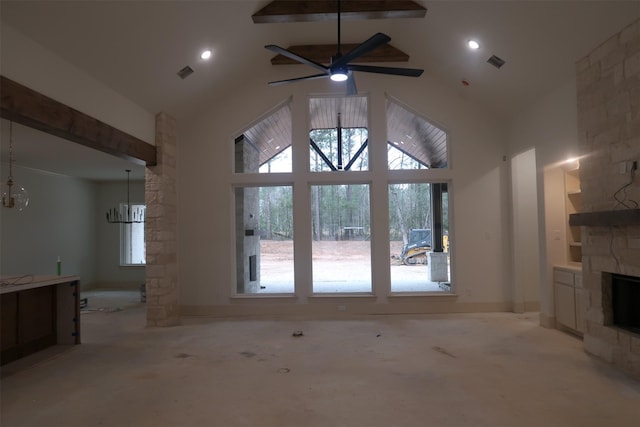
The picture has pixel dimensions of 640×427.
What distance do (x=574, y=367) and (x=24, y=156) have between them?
349 inches

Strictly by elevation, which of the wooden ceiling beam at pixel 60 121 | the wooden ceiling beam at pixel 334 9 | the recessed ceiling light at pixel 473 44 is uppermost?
the wooden ceiling beam at pixel 334 9

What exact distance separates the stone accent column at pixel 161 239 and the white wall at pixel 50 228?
392cm

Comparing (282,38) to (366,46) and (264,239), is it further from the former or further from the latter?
(264,239)

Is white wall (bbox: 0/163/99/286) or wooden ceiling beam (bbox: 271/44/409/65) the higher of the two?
wooden ceiling beam (bbox: 271/44/409/65)

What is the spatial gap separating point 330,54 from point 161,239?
3.92 metres

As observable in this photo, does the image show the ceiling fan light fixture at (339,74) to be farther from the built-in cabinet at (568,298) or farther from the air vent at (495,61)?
the built-in cabinet at (568,298)

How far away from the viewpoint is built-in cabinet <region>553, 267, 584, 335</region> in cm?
445

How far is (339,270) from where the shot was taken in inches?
245

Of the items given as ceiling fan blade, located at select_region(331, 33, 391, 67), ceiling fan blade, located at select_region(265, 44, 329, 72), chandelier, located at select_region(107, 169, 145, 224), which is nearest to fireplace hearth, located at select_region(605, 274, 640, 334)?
ceiling fan blade, located at select_region(331, 33, 391, 67)

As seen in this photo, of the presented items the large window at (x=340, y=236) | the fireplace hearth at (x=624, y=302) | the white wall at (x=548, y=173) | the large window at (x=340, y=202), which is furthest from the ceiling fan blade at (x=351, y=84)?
the fireplace hearth at (x=624, y=302)

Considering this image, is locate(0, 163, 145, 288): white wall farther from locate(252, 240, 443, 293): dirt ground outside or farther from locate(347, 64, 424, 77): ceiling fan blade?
locate(347, 64, 424, 77): ceiling fan blade

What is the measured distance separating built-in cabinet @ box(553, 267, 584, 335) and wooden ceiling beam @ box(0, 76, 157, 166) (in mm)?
6005

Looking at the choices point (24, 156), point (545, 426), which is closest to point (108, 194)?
point (24, 156)

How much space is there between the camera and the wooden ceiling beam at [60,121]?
3049 mm
